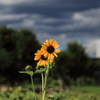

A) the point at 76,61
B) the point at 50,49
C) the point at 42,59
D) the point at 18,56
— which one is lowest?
the point at 76,61

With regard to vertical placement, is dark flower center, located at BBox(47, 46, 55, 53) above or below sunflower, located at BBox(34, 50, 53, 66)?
above

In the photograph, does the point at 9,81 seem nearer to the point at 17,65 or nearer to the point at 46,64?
the point at 17,65

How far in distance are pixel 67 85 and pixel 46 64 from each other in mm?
27250

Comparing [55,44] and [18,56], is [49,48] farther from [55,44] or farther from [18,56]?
[18,56]

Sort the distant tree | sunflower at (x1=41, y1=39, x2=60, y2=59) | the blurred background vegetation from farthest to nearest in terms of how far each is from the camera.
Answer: the distant tree → the blurred background vegetation → sunflower at (x1=41, y1=39, x2=60, y2=59)

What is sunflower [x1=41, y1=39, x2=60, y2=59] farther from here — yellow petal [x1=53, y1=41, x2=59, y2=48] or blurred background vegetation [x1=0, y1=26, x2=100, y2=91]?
blurred background vegetation [x1=0, y1=26, x2=100, y2=91]

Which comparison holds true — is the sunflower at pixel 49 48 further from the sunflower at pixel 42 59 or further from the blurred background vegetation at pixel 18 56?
the blurred background vegetation at pixel 18 56

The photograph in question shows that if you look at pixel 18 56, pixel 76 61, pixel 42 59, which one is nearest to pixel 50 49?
pixel 42 59

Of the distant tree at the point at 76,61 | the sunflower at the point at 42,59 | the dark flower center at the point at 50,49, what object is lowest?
the distant tree at the point at 76,61

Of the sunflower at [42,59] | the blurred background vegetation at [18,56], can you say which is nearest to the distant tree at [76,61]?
the blurred background vegetation at [18,56]

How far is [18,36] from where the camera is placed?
3203 cm

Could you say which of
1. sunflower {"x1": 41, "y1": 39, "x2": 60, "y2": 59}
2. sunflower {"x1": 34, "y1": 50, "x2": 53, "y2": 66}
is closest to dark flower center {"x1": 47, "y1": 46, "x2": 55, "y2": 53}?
sunflower {"x1": 41, "y1": 39, "x2": 60, "y2": 59}

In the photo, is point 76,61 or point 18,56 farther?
point 76,61

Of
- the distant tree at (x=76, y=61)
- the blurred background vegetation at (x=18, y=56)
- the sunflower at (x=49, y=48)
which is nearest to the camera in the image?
the sunflower at (x=49, y=48)
